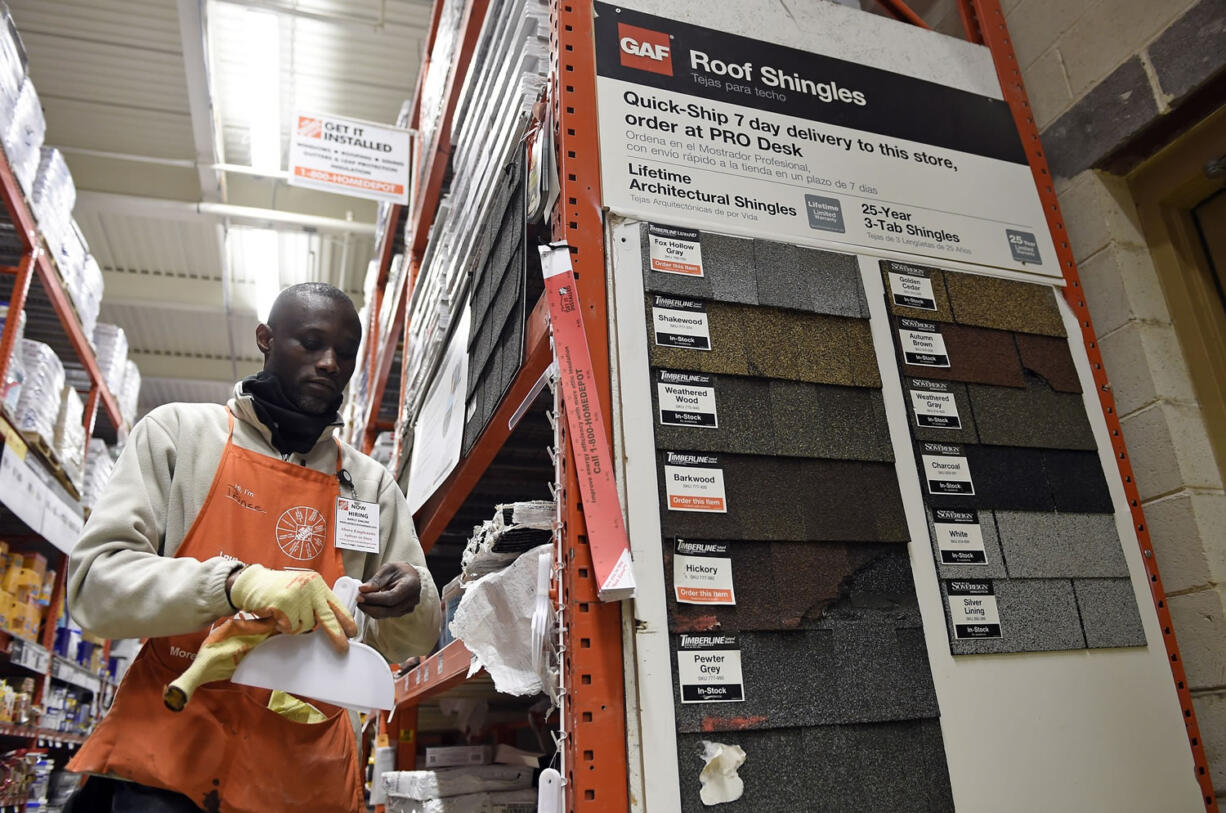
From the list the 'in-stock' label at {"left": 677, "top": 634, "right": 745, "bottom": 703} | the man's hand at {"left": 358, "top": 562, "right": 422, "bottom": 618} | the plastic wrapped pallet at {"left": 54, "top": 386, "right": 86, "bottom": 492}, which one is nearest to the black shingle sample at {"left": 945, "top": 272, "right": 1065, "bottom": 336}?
the 'in-stock' label at {"left": 677, "top": 634, "right": 745, "bottom": 703}

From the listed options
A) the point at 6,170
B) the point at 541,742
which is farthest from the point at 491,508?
the point at 6,170

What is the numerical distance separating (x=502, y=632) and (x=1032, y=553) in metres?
1.12

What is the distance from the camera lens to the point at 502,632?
170 centimetres

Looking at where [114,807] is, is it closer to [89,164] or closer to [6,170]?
[6,170]

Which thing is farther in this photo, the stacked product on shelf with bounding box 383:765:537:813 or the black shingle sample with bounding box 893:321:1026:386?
the stacked product on shelf with bounding box 383:765:537:813

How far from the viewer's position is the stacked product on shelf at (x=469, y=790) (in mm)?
2332

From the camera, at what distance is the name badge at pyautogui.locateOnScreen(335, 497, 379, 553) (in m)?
1.67

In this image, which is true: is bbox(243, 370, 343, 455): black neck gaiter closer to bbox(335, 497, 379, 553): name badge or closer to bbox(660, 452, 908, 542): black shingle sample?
bbox(335, 497, 379, 553): name badge

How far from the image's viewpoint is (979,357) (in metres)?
1.93

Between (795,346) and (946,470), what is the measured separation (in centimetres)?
42

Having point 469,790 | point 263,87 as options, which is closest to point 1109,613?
point 469,790

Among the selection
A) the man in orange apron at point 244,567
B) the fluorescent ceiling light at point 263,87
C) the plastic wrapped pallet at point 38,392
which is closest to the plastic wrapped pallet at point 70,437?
the plastic wrapped pallet at point 38,392

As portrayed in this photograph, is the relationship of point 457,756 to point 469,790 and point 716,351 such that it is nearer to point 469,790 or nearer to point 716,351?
point 469,790

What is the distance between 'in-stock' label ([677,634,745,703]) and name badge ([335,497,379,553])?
680 millimetres
